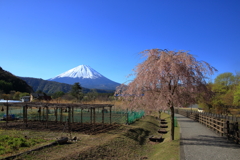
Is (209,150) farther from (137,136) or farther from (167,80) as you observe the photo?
(137,136)

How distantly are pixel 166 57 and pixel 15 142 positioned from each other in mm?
9256

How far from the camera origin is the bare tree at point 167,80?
37.5 ft

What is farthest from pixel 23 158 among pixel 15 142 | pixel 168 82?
pixel 168 82

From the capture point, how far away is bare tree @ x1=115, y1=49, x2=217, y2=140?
37.5 ft

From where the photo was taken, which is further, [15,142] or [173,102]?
[173,102]

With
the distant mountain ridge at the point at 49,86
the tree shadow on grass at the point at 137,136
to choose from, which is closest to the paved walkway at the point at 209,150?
the tree shadow on grass at the point at 137,136

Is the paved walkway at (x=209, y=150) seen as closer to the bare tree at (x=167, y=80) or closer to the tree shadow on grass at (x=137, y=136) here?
the bare tree at (x=167, y=80)

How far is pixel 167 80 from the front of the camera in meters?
11.9

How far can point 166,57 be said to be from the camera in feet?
38.0

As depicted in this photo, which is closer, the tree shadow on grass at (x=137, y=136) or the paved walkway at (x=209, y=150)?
the paved walkway at (x=209, y=150)

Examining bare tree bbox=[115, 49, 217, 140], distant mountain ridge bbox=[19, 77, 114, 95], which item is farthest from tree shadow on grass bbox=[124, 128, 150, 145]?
distant mountain ridge bbox=[19, 77, 114, 95]

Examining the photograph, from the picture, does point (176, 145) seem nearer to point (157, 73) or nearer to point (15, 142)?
point (157, 73)

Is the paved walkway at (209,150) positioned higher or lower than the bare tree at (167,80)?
lower

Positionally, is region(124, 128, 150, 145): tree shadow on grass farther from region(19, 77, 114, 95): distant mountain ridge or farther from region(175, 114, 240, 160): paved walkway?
region(19, 77, 114, 95): distant mountain ridge
